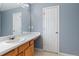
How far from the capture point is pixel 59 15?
7.29ft

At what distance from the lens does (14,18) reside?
2078 millimetres

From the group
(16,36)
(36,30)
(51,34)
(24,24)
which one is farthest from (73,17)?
(16,36)

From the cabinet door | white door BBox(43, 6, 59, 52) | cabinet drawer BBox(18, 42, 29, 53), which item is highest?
white door BBox(43, 6, 59, 52)

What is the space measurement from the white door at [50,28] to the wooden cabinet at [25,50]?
28cm

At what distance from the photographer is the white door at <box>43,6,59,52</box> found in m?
2.05

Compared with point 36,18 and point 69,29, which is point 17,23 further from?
point 69,29

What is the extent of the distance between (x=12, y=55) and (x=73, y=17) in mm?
1549

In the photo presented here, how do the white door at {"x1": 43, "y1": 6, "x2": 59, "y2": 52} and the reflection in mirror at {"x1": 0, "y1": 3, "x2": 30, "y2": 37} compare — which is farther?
the white door at {"x1": 43, "y1": 6, "x2": 59, "y2": 52}

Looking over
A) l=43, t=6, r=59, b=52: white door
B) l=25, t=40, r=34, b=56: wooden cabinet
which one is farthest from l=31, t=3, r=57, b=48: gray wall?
l=25, t=40, r=34, b=56: wooden cabinet

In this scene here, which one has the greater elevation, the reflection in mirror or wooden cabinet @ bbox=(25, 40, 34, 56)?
the reflection in mirror

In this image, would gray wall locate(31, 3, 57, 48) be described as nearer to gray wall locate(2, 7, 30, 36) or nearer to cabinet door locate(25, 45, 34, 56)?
gray wall locate(2, 7, 30, 36)

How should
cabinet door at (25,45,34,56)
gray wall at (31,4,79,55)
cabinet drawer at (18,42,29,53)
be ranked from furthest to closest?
gray wall at (31,4,79,55), cabinet door at (25,45,34,56), cabinet drawer at (18,42,29,53)

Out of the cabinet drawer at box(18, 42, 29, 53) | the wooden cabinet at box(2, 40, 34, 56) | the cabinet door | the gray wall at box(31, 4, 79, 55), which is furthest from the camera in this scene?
the gray wall at box(31, 4, 79, 55)

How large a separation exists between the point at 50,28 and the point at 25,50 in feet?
2.10
